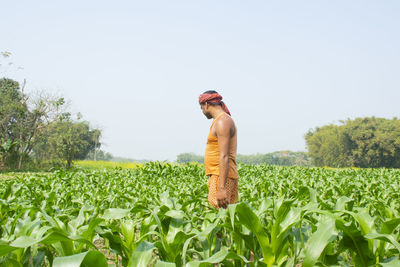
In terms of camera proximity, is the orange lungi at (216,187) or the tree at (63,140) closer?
the orange lungi at (216,187)

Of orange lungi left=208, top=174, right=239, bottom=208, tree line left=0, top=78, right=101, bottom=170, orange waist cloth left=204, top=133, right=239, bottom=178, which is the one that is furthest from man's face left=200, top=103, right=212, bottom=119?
tree line left=0, top=78, right=101, bottom=170

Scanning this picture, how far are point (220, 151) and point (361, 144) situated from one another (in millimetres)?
54748

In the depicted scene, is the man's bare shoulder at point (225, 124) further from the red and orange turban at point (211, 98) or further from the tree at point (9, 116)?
the tree at point (9, 116)

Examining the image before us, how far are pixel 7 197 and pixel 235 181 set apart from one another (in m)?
3.36

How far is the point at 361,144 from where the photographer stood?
172ft

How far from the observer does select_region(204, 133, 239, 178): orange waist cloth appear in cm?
347

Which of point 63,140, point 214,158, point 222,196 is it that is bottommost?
point 222,196

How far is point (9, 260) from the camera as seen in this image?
2.03 m

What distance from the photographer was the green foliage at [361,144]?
50.9 m

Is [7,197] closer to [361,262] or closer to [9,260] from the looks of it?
[9,260]

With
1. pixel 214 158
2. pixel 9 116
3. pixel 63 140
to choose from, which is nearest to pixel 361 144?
pixel 63 140

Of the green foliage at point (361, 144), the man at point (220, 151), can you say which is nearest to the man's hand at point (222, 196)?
the man at point (220, 151)

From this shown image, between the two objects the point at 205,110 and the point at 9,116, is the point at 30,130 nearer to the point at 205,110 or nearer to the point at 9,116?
the point at 9,116

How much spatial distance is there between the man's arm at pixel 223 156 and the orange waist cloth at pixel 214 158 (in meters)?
0.16
